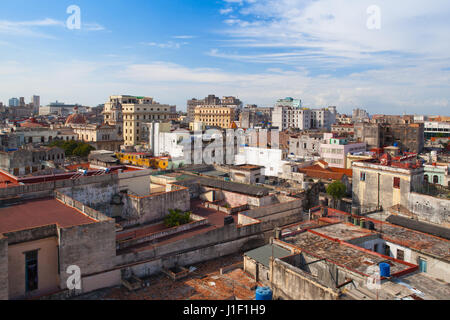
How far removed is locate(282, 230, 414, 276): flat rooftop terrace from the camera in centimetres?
1551

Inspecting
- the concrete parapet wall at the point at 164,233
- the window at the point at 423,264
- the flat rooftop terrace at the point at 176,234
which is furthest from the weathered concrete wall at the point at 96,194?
the window at the point at 423,264

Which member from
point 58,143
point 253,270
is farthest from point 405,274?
point 58,143

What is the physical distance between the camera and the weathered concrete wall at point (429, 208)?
27.4 m

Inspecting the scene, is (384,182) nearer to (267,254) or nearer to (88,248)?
(267,254)

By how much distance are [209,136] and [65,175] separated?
34.7 metres

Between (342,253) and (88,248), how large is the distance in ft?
37.2

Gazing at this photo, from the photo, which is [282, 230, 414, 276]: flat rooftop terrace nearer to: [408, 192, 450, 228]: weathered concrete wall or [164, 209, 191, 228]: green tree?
[164, 209, 191, 228]: green tree

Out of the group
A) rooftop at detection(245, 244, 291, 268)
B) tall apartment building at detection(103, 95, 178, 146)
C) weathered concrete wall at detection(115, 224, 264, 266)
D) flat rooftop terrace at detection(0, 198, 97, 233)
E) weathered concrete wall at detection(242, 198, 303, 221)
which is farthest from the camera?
tall apartment building at detection(103, 95, 178, 146)

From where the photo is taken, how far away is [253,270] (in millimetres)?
18141

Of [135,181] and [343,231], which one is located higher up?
[135,181]

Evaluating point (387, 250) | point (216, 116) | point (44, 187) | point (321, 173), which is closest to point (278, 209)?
point (387, 250)

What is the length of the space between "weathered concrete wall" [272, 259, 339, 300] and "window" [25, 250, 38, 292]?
10.0 meters

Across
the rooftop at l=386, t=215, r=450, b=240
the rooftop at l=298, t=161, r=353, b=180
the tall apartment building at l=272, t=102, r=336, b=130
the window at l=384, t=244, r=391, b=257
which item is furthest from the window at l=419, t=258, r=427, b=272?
the tall apartment building at l=272, t=102, r=336, b=130

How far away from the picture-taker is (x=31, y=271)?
51.8 ft
